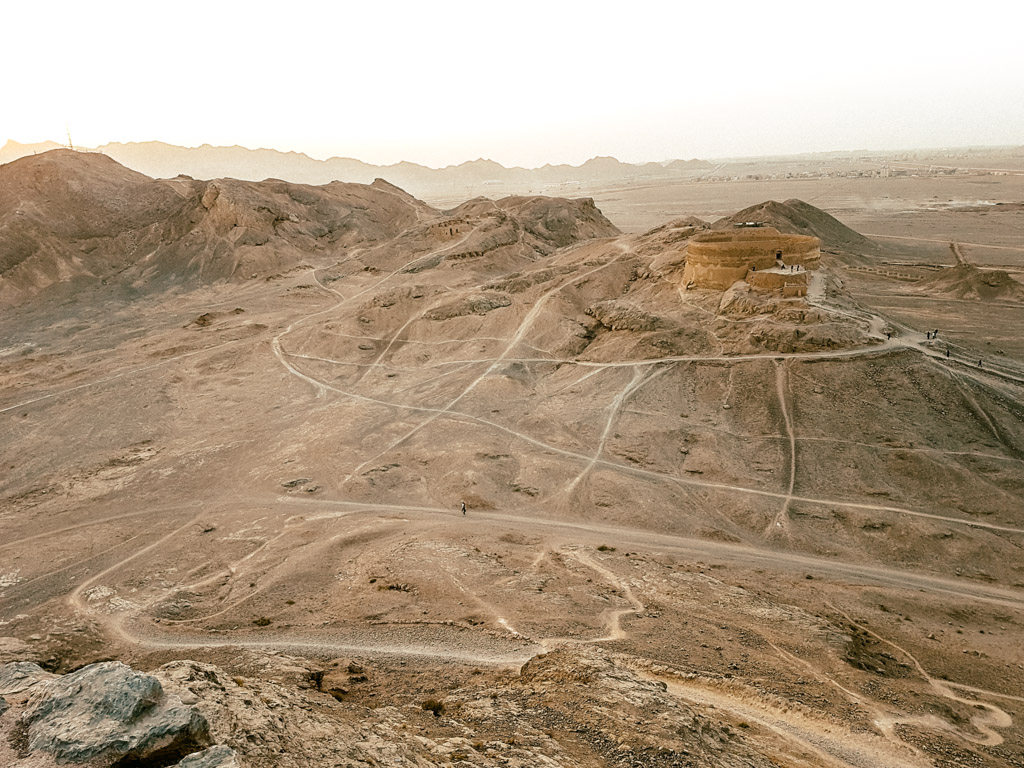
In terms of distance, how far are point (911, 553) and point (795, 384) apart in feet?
35.5

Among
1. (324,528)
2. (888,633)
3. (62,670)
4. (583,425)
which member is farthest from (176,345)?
(888,633)

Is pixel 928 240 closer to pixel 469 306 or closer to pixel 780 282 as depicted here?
pixel 780 282

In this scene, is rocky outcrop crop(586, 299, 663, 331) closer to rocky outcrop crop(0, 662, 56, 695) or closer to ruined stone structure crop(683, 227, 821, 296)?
ruined stone structure crop(683, 227, 821, 296)

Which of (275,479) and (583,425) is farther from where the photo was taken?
(583,425)

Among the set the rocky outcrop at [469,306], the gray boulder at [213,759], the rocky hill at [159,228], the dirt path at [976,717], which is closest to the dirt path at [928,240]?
the rocky hill at [159,228]

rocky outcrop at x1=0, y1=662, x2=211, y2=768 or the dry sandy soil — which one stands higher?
rocky outcrop at x1=0, y1=662, x2=211, y2=768

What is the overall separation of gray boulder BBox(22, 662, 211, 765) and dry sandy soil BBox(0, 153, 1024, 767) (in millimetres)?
1207

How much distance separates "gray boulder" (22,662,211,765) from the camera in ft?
25.6

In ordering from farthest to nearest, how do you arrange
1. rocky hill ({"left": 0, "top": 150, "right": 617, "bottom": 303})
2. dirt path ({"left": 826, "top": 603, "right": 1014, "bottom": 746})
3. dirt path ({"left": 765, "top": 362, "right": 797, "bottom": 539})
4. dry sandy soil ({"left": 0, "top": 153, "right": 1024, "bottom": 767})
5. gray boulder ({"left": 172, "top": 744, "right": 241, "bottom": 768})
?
1. rocky hill ({"left": 0, "top": 150, "right": 617, "bottom": 303})
2. dirt path ({"left": 765, "top": 362, "right": 797, "bottom": 539})
3. dry sandy soil ({"left": 0, "top": 153, "right": 1024, "bottom": 767})
4. dirt path ({"left": 826, "top": 603, "right": 1014, "bottom": 746})
5. gray boulder ({"left": 172, "top": 744, "right": 241, "bottom": 768})

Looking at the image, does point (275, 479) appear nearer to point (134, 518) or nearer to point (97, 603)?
point (134, 518)

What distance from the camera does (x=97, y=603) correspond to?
18.4m

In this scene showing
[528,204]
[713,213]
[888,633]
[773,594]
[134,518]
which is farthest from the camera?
[713,213]

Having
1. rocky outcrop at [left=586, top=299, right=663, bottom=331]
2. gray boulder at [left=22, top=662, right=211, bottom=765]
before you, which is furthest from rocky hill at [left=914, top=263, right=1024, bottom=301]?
gray boulder at [left=22, top=662, right=211, bottom=765]

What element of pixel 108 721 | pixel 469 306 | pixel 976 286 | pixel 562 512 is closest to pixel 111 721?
pixel 108 721
